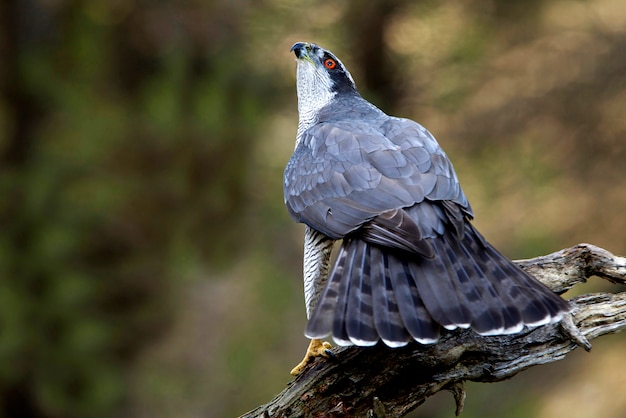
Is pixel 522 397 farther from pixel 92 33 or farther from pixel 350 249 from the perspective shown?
pixel 92 33

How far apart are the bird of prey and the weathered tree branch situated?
0.12 metres

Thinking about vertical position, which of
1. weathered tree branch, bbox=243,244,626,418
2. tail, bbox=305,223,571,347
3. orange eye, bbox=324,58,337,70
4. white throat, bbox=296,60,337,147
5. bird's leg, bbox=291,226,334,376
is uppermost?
orange eye, bbox=324,58,337,70

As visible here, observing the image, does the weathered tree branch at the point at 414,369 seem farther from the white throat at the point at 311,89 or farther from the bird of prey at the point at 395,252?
the white throat at the point at 311,89

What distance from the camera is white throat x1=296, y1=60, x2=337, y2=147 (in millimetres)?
3889

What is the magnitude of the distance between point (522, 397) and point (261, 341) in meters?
2.07

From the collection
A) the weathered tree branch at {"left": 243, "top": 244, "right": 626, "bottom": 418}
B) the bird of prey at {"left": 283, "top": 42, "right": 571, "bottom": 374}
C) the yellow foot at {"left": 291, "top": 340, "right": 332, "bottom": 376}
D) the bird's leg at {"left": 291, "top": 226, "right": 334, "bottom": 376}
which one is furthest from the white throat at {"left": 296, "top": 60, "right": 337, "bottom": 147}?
the weathered tree branch at {"left": 243, "top": 244, "right": 626, "bottom": 418}

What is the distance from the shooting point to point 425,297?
7.91 ft

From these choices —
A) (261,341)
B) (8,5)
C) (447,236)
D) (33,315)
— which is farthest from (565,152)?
(8,5)

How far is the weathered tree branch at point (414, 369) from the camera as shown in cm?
265

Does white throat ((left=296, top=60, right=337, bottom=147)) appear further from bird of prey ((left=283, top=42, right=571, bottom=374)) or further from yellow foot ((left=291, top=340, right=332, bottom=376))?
yellow foot ((left=291, top=340, right=332, bottom=376))

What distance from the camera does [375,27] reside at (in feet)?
19.3

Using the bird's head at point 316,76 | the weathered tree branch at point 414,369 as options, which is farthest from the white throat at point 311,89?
the weathered tree branch at point 414,369

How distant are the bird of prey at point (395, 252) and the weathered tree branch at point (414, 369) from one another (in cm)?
12

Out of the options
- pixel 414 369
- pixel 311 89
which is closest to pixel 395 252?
pixel 414 369
